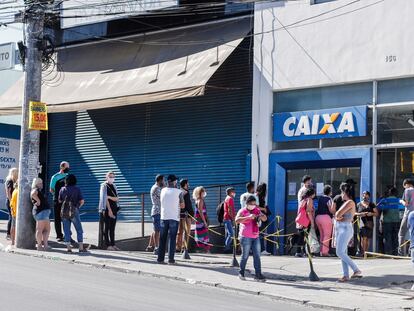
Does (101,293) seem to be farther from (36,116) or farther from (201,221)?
(201,221)

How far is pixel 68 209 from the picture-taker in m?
16.9

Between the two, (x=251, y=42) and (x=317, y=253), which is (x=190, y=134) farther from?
(x=317, y=253)

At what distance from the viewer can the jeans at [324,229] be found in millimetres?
17984

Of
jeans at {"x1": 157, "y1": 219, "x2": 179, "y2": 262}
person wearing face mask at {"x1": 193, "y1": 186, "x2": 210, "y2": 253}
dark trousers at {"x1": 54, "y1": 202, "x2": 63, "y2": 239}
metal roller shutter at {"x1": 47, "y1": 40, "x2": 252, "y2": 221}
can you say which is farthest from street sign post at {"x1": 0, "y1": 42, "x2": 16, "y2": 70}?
jeans at {"x1": 157, "y1": 219, "x2": 179, "y2": 262}

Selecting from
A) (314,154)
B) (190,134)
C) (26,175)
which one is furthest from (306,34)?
(26,175)

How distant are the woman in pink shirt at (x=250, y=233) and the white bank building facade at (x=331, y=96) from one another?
560cm

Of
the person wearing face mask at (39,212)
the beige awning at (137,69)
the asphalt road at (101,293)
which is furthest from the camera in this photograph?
the beige awning at (137,69)

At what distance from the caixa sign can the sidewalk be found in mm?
3379

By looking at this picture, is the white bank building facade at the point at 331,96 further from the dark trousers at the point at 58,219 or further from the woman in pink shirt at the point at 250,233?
the woman in pink shirt at the point at 250,233

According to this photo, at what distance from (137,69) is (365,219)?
8.23 metres

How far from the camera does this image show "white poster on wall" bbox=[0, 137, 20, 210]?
86.8ft

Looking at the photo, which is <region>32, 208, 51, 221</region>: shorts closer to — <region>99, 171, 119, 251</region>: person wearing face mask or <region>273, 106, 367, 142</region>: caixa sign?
<region>99, 171, 119, 251</region>: person wearing face mask

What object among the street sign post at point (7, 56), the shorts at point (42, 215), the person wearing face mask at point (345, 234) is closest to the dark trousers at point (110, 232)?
the shorts at point (42, 215)

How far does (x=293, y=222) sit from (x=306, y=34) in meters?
4.81
